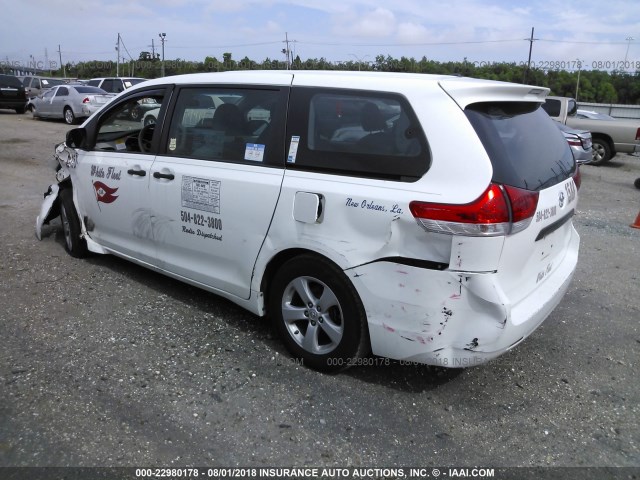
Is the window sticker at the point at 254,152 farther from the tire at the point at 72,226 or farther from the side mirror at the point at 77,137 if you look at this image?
the tire at the point at 72,226

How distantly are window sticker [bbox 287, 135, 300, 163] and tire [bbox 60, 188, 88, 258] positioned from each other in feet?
9.26

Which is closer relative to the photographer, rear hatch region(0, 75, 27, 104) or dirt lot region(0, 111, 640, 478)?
dirt lot region(0, 111, 640, 478)

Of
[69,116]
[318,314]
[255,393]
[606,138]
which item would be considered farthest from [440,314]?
[69,116]

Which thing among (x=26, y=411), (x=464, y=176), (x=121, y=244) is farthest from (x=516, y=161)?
(x=121, y=244)

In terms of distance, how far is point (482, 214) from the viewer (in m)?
2.60

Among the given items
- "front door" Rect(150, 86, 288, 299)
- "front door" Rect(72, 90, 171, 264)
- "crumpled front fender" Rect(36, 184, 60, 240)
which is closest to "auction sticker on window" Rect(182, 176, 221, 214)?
"front door" Rect(150, 86, 288, 299)

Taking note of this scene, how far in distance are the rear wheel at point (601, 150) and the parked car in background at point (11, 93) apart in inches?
931

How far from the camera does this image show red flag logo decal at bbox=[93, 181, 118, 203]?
453cm

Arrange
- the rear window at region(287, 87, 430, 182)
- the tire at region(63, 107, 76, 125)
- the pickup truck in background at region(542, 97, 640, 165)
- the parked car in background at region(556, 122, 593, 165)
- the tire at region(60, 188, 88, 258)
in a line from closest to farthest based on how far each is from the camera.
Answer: the rear window at region(287, 87, 430, 182) < the tire at region(60, 188, 88, 258) < the parked car in background at region(556, 122, 593, 165) < the pickup truck in background at region(542, 97, 640, 165) < the tire at region(63, 107, 76, 125)

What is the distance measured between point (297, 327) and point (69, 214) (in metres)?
2.96

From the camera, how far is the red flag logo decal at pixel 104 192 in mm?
4526

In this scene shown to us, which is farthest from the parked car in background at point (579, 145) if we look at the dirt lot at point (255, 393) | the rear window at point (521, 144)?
the rear window at point (521, 144)

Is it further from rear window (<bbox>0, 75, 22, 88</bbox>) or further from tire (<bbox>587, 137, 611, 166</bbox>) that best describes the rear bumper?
rear window (<bbox>0, 75, 22, 88</bbox>)

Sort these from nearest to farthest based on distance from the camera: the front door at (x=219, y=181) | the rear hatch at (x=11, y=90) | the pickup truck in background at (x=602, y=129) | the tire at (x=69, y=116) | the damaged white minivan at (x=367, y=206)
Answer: the damaged white minivan at (x=367, y=206) → the front door at (x=219, y=181) → the pickup truck in background at (x=602, y=129) → the tire at (x=69, y=116) → the rear hatch at (x=11, y=90)
